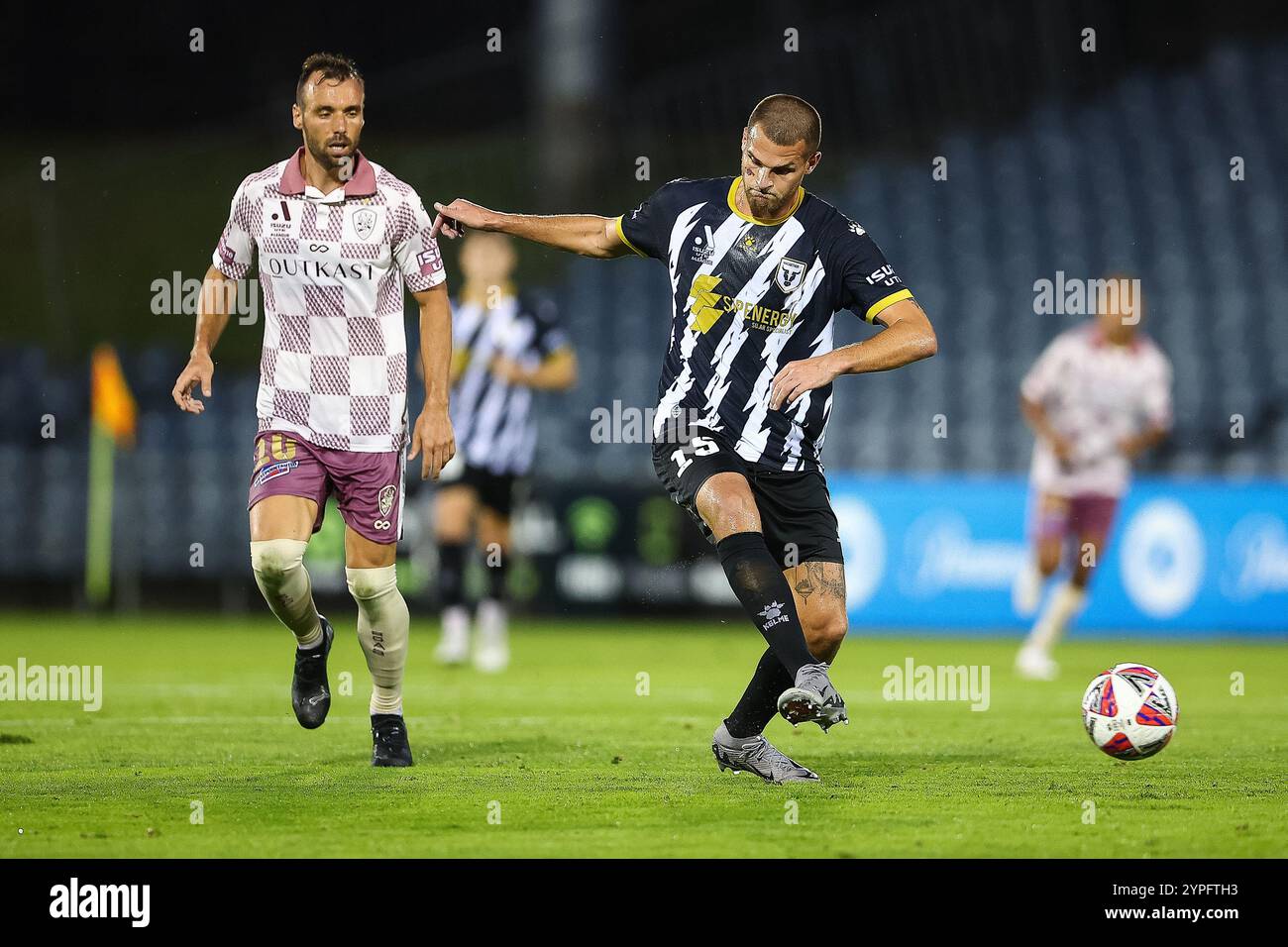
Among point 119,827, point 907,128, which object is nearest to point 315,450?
point 119,827

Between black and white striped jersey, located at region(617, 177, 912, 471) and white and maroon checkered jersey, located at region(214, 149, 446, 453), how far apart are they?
922 millimetres

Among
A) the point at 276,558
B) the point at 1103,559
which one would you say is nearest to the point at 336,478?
the point at 276,558

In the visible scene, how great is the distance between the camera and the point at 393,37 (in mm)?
22844

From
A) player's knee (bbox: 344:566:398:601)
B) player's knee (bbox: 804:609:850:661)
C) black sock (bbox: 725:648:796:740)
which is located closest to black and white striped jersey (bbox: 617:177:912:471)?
player's knee (bbox: 804:609:850:661)

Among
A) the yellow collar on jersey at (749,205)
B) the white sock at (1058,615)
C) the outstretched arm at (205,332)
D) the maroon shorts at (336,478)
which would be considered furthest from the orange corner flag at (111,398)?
the yellow collar on jersey at (749,205)

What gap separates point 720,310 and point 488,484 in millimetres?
5671

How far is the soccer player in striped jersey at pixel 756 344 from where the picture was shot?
606 cm

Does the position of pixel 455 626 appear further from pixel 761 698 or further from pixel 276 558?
pixel 761 698

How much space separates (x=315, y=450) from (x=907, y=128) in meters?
15.4

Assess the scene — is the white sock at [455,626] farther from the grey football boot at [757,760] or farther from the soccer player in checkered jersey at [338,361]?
the grey football boot at [757,760]

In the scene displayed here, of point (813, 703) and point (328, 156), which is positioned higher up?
point (328, 156)

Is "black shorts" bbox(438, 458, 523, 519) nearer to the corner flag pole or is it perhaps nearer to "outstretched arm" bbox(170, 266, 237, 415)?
the corner flag pole

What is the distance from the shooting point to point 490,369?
11.7 metres

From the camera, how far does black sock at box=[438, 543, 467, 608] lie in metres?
11.3
